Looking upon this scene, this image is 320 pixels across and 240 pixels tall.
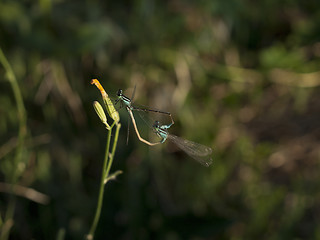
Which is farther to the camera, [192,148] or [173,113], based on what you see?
[173,113]

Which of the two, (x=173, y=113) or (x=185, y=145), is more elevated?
(x=173, y=113)

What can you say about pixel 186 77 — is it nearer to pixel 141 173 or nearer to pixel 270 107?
pixel 270 107

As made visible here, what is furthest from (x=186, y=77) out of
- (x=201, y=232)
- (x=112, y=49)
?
(x=201, y=232)

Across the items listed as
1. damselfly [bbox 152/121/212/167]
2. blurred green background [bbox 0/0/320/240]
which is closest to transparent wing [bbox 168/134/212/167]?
damselfly [bbox 152/121/212/167]

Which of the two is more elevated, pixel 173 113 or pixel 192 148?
pixel 173 113

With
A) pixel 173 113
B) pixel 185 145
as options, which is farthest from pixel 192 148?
pixel 173 113

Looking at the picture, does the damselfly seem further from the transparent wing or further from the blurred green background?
the blurred green background

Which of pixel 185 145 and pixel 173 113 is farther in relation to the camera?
pixel 173 113

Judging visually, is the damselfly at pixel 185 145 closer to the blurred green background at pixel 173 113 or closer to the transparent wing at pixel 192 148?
the transparent wing at pixel 192 148

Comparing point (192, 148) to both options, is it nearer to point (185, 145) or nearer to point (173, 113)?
point (185, 145)
